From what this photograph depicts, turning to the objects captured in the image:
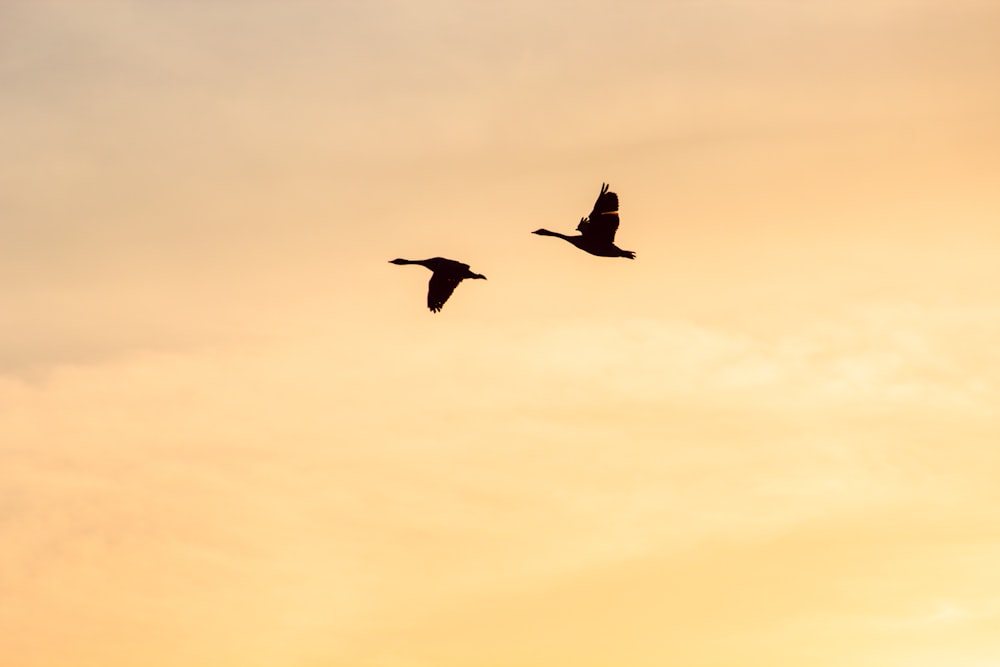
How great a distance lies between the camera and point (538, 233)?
394 ft

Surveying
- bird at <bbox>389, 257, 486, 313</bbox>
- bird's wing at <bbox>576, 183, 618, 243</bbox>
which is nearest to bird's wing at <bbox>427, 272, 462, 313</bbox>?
bird at <bbox>389, 257, 486, 313</bbox>

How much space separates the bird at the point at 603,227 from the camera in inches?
4486

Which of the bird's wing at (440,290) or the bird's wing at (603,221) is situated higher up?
the bird's wing at (603,221)

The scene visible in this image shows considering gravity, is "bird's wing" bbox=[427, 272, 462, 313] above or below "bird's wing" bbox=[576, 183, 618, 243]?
below

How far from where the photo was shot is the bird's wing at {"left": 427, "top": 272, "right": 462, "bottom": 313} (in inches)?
4589

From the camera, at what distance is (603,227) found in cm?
11400

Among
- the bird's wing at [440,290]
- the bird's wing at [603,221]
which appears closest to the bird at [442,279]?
the bird's wing at [440,290]

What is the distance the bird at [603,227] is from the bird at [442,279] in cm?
690

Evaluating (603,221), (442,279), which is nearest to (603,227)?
(603,221)

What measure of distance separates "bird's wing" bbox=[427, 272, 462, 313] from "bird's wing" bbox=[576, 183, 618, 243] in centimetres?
771

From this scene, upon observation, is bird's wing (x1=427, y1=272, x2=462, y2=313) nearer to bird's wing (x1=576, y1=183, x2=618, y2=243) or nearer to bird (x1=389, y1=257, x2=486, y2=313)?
bird (x1=389, y1=257, x2=486, y2=313)

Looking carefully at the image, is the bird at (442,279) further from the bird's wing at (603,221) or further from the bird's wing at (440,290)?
the bird's wing at (603,221)

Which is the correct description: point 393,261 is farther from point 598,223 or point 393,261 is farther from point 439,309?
point 598,223

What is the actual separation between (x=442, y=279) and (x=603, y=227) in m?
9.60
